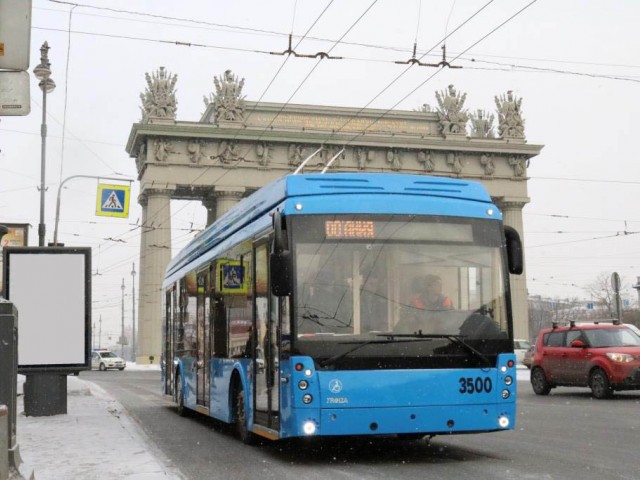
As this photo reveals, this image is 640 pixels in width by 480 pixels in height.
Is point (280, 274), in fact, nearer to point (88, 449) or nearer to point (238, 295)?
point (238, 295)

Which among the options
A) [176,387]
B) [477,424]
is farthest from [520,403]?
[477,424]

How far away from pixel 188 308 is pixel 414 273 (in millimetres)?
7111

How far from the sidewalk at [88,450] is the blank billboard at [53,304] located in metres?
1.00

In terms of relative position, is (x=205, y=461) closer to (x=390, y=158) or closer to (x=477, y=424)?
(x=477, y=424)

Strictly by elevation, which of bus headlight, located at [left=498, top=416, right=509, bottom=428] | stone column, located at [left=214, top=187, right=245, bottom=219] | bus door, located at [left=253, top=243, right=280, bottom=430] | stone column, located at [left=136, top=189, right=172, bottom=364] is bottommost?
bus headlight, located at [left=498, top=416, right=509, bottom=428]

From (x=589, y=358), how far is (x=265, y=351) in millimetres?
12586

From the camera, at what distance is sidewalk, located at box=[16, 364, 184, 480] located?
9188 mm

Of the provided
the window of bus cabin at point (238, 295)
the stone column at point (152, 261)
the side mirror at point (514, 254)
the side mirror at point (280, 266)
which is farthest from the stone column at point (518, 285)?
the side mirror at point (280, 266)

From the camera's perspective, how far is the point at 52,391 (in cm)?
1703

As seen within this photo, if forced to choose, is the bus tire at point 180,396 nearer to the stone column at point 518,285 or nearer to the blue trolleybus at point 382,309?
the blue trolleybus at point 382,309

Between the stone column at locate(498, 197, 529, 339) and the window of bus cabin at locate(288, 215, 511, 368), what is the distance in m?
50.2

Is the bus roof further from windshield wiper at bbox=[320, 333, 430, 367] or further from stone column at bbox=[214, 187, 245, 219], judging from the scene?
stone column at bbox=[214, 187, 245, 219]

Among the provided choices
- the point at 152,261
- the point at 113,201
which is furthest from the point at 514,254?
the point at 152,261

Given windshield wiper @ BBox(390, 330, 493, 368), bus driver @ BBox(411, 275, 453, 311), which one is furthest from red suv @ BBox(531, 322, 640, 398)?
bus driver @ BBox(411, 275, 453, 311)
